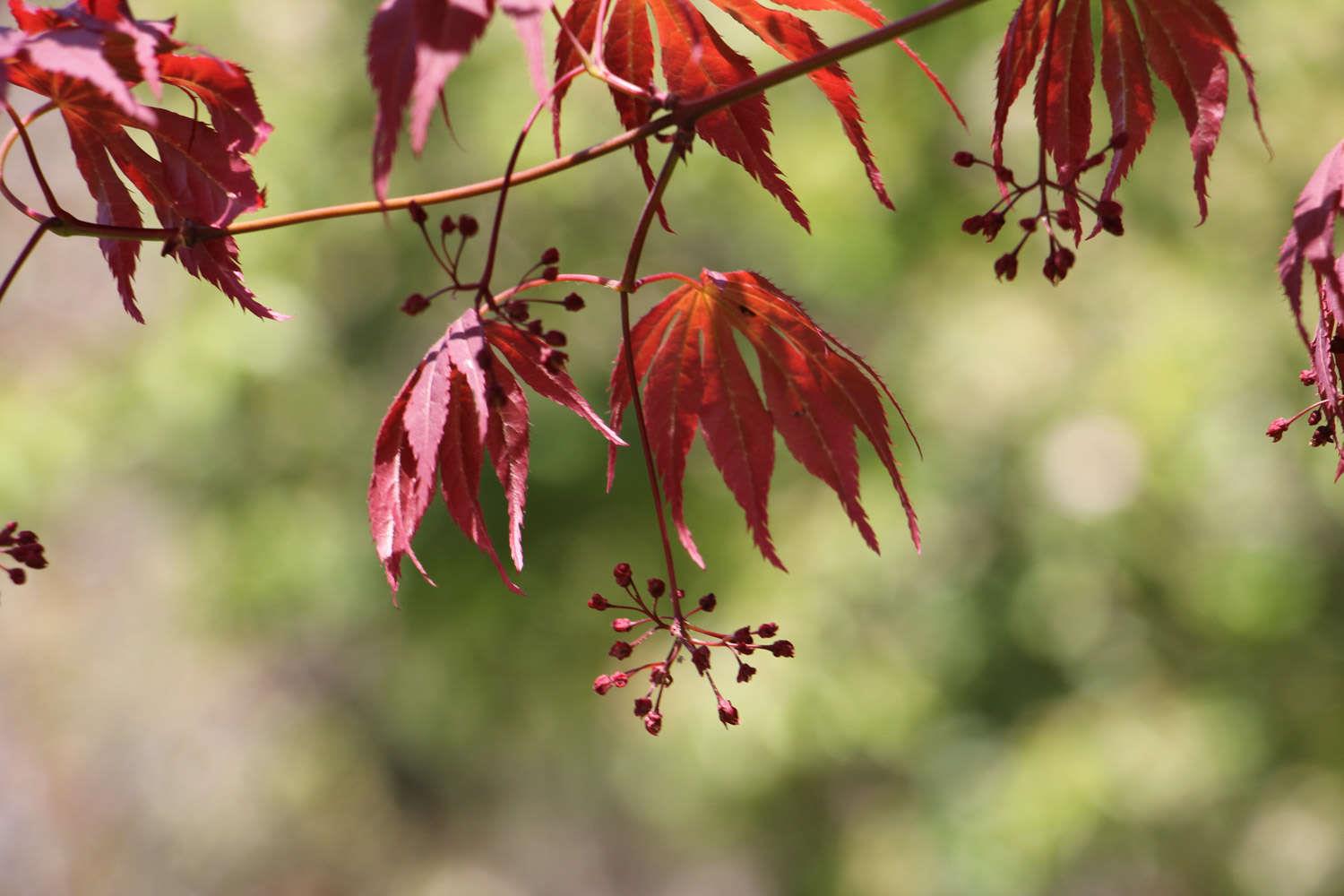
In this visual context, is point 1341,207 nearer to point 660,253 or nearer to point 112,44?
point 112,44

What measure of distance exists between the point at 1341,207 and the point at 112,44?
69cm

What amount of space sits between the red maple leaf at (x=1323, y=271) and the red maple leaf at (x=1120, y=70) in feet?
0.24

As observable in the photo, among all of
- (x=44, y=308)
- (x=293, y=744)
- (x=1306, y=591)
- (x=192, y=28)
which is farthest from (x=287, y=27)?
(x=1306, y=591)

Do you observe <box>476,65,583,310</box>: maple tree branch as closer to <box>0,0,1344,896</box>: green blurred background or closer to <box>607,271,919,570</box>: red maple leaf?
<box>607,271,919,570</box>: red maple leaf

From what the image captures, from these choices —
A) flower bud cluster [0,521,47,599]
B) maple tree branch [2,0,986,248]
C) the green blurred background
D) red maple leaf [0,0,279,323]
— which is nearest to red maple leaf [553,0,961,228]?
maple tree branch [2,0,986,248]

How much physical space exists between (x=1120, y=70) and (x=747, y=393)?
33cm

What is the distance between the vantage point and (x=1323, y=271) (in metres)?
0.66

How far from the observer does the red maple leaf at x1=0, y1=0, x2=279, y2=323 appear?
2.59ft

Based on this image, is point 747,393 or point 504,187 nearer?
point 504,187

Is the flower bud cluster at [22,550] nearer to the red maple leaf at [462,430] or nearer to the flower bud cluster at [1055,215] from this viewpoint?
the red maple leaf at [462,430]

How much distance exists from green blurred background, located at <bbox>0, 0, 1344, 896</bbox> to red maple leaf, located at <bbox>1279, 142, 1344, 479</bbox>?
109 inches

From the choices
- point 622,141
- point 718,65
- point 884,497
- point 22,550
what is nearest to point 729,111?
point 718,65

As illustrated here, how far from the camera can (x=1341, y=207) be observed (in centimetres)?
72

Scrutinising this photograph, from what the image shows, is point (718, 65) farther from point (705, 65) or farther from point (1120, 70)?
point (1120, 70)
